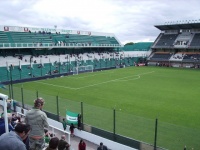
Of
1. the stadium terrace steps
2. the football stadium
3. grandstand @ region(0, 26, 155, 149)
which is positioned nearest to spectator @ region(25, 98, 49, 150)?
the football stadium

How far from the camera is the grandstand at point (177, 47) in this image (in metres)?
54.6

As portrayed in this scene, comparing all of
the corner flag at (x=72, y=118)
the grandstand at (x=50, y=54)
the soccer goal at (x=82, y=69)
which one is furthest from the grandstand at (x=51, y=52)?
the corner flag at (x=72, y=118)

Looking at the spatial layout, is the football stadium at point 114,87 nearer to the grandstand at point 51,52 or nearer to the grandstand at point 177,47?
the grandstand at point 177,47

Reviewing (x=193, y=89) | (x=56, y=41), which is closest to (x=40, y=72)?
(x=56, y=41)

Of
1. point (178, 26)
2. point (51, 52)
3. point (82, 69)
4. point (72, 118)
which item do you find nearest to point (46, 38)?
point (51, 52)

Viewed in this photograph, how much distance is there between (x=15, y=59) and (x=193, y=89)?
3234 cm

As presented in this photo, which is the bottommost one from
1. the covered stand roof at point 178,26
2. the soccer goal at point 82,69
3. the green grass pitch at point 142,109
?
the green grass pitch at point 142,109

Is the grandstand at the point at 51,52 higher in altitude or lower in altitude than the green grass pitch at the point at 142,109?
higher

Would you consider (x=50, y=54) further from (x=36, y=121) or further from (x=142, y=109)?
(x=36, y=121)

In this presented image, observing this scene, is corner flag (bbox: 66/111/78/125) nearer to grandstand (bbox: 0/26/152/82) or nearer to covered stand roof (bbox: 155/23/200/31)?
grandstand (bbox: 0/26/152/82)

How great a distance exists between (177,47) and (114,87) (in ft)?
121

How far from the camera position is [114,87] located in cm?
2717

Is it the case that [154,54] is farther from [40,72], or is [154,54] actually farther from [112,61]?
[40,72]

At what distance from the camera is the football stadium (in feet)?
38.1
